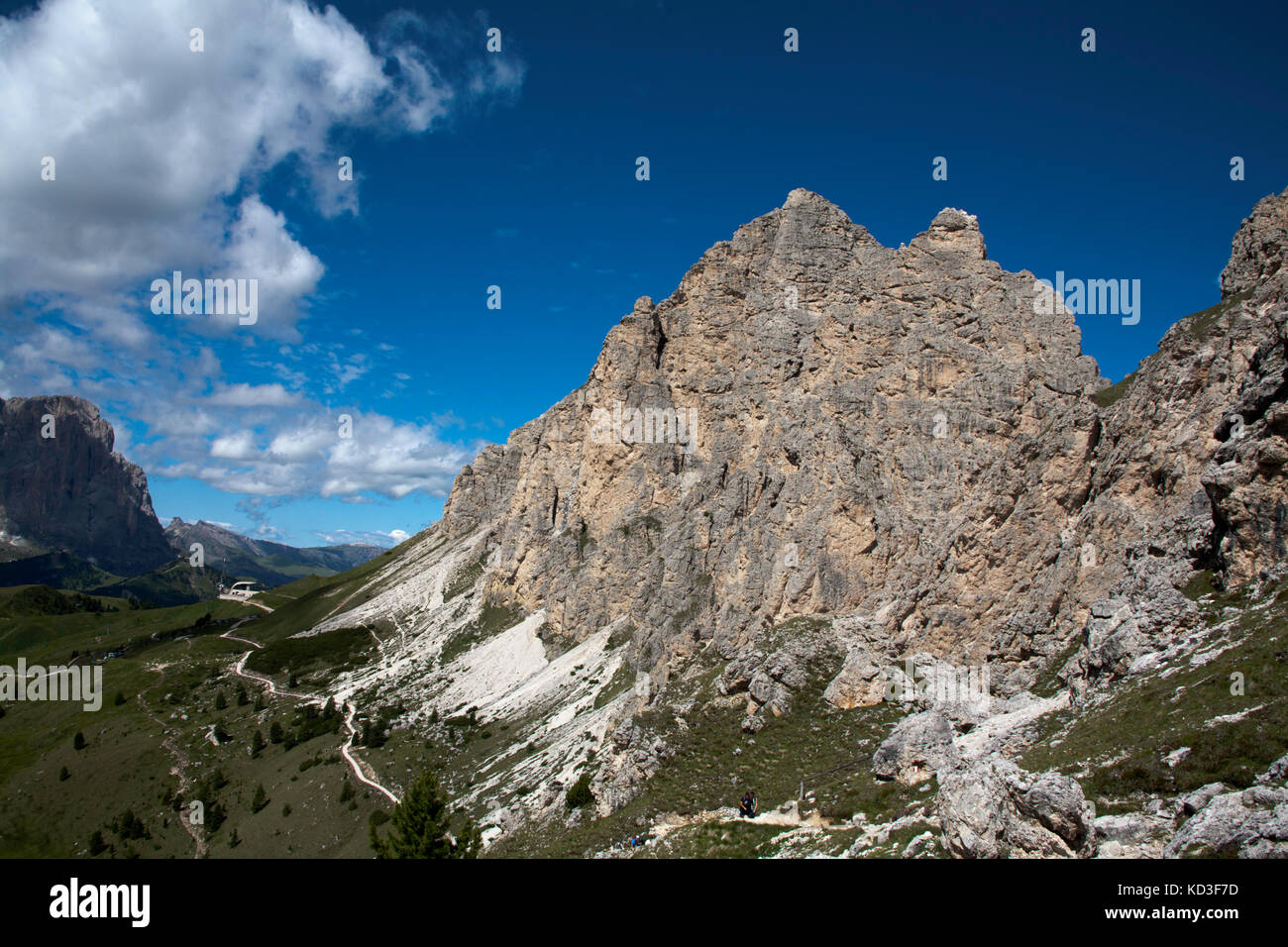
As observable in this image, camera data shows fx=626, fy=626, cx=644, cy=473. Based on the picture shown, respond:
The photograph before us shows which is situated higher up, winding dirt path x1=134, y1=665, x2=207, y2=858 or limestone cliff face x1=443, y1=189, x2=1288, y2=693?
limestone cliff face x1=443, y1=189, x2=1288, y2=693

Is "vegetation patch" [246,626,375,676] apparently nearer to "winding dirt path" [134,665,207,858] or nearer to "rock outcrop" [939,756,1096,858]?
"winding dirt path" [134,665,207,858]

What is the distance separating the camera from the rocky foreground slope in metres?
26.5

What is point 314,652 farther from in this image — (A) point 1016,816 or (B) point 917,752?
(A) point 1016,816

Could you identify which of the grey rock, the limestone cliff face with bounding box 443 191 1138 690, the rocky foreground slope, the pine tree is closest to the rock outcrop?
the rocky foreground slope

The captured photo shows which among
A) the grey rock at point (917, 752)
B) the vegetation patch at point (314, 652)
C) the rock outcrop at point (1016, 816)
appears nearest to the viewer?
the rock outcrop at point (1016, 816)

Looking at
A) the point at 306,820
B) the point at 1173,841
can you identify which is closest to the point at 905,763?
the point at 1173,841

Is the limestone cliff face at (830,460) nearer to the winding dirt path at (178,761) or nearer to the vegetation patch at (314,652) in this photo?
the vegetation patch at (314,652)

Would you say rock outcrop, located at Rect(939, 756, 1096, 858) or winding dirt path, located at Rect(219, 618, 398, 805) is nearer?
rock outcrop, located at Rect(939, 756, 1096, 858)

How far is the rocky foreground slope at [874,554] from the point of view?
2652 centimetres

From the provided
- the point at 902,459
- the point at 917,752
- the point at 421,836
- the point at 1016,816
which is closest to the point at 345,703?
the point at 421,836

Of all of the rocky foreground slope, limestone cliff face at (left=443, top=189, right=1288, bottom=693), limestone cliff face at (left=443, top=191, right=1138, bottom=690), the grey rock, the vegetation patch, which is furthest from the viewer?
the vegetation patch

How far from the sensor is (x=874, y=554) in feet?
176

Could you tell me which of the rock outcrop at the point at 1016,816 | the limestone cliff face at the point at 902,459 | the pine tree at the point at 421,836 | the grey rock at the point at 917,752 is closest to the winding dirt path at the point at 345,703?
the pine tree at the point at 421,836
